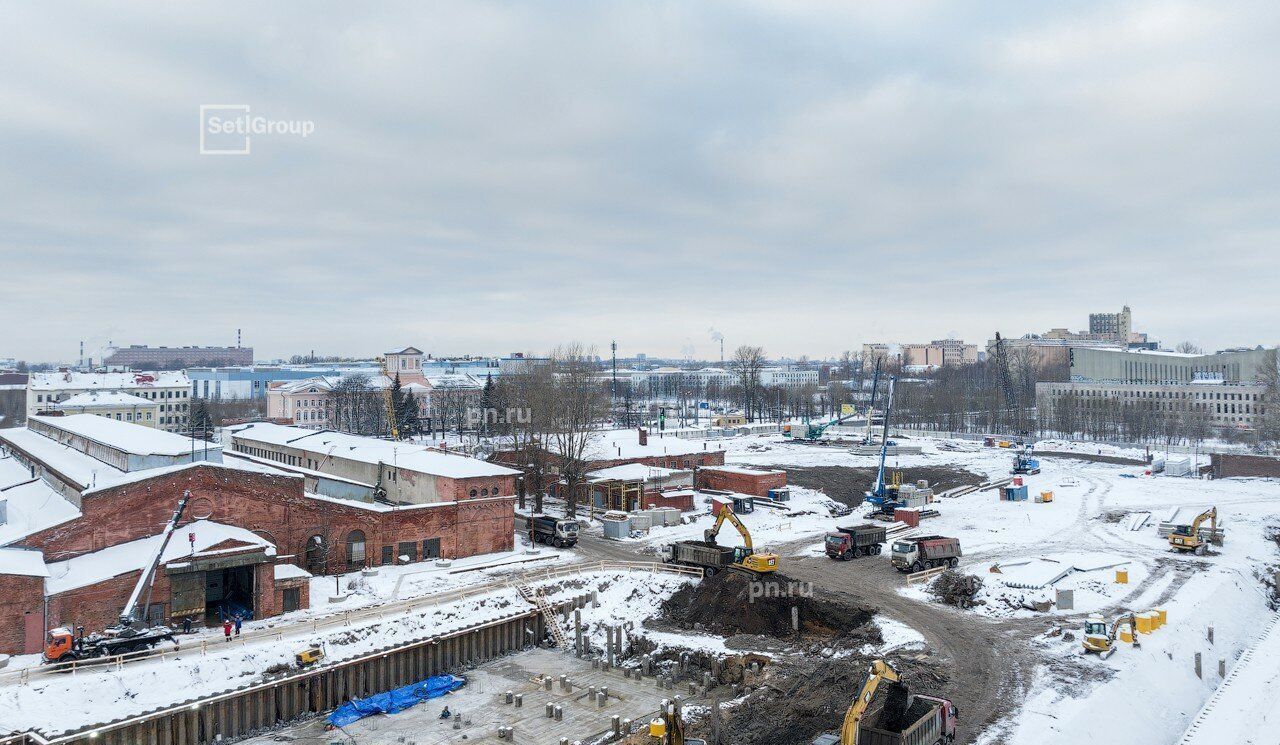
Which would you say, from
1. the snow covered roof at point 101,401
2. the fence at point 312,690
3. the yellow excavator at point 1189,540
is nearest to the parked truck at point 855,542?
the fence at point 312,690

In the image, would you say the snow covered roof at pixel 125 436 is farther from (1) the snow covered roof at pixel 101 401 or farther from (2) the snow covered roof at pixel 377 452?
(1) the snow covered roof at pixel 101 401

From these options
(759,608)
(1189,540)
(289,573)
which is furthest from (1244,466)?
(289,573)

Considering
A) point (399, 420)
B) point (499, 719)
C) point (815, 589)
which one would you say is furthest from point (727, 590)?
point (399, 420)

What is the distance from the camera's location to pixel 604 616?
33.0 m

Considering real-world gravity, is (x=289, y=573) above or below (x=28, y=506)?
below

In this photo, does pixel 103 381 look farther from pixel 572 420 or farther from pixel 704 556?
pixel 704 556

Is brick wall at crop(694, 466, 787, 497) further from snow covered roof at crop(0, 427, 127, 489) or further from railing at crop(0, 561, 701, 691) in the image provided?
snow covered roof at crop(0, 427, 127, 489)

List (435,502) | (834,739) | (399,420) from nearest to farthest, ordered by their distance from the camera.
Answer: (834,739) → (435,502) → (399,420)

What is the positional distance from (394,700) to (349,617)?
194 inches

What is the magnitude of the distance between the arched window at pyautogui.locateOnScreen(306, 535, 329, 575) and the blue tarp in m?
10.0

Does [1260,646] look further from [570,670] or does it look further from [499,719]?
[499,719]

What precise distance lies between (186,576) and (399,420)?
226 feet

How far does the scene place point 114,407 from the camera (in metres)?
93.2

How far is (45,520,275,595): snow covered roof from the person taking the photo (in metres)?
27.3
